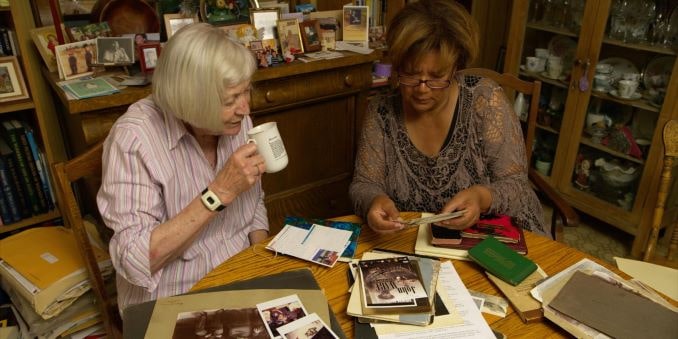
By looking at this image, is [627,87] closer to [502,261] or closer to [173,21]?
[502,261]

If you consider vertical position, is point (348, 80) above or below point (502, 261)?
above

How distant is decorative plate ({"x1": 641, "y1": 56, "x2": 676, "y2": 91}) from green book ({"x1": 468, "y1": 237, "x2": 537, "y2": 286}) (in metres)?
1.75

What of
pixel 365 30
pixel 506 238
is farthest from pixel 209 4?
pixel 506 238

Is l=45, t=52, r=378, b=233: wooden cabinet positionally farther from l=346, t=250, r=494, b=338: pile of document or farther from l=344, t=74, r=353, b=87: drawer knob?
l=346, t=250, r=494, b=338: pile of document

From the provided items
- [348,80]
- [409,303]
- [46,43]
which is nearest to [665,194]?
[409,303]

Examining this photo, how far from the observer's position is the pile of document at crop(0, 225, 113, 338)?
1.52m

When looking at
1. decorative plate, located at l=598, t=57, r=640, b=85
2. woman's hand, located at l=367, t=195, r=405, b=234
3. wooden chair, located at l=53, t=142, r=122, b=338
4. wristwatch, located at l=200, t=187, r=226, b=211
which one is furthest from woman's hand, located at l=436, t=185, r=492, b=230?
decorative plate, located at l=598, t=57, r=640, b=85

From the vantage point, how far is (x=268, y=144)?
121cm

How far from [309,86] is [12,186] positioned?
1325 mm

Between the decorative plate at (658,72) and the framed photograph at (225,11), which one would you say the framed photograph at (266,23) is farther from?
the decorative plate at (658,72)

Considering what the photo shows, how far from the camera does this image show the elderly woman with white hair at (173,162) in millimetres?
1140

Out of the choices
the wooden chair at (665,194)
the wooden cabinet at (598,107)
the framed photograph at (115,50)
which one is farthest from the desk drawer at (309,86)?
the wooden chair at (665,194)

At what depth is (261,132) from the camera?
1194 mm

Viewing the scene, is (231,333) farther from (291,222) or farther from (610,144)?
(610,144)
